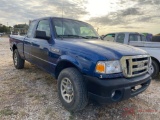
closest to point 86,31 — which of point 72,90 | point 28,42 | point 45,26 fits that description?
point 45,26

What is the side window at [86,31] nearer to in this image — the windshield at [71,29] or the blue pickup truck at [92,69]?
the windshield at [71,29]

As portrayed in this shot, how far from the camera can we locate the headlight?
2.40 meters

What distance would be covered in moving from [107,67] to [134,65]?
1.92ft

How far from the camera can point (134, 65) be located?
269cm

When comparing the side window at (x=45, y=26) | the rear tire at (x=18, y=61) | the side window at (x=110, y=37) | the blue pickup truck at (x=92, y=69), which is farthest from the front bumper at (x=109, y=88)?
the side window at (x=110, y=37)

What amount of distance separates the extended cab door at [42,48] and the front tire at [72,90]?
83 cm

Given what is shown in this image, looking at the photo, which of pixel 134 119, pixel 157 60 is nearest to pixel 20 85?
pixel 134 119

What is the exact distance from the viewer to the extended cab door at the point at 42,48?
3593mm

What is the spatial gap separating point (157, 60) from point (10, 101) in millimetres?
4366

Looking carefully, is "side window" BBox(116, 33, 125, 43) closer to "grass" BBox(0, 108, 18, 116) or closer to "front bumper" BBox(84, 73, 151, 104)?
"front bumper" BBox(84, 73, 151, 104)

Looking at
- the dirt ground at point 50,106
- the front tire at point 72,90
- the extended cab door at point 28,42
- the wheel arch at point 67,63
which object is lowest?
the dirt ground at point 50,106

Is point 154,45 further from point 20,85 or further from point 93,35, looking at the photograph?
point 20,85

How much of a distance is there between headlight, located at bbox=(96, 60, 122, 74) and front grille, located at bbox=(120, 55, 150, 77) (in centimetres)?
12

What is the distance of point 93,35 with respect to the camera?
421cm
